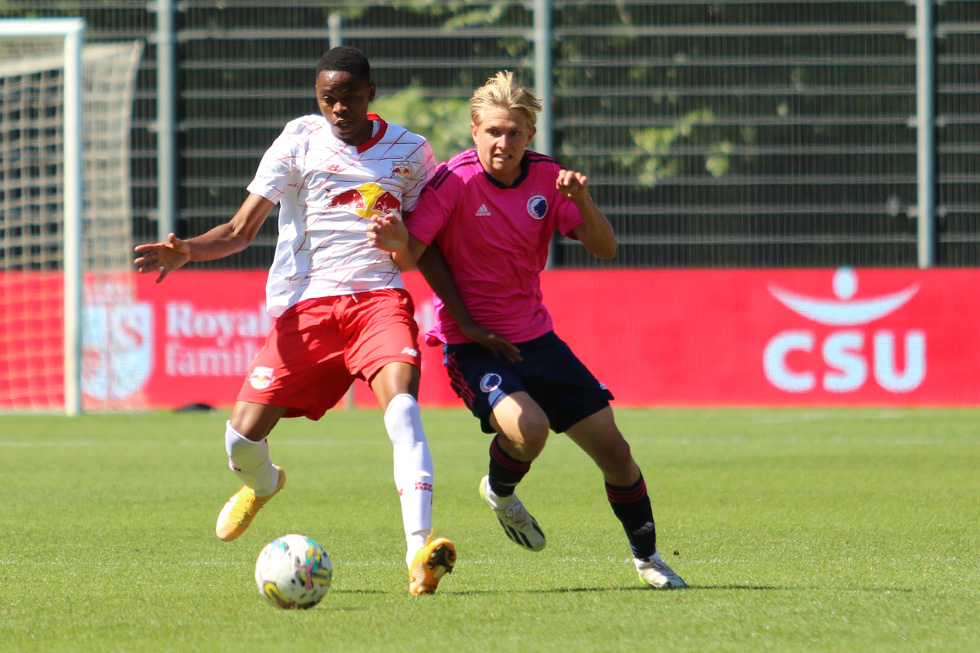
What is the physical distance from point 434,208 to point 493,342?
1.89 ft

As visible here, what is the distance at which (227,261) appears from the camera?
18297mm

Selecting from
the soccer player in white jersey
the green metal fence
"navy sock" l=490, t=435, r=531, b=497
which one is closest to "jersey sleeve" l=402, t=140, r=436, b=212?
the soccer player in white jersey

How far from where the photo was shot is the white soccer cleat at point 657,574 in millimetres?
4996

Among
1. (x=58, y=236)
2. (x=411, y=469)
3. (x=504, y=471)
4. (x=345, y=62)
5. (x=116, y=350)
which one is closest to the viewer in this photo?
(x=411, y=469)

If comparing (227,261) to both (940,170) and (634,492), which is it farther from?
(634,492)

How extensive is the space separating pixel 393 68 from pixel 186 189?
10.4 ft

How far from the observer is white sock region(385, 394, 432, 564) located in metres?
4.80

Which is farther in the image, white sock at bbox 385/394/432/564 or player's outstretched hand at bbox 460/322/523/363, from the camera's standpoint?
player's outstretched hand at bbox 460/322/523/363

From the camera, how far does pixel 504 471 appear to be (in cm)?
564

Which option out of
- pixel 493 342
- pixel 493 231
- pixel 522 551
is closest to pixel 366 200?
pixel 493 231

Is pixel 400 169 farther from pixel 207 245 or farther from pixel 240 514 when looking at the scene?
pixel 240 514

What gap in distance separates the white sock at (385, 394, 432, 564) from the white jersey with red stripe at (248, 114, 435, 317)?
64 centimetres

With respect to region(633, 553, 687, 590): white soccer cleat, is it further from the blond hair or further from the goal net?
the goal net

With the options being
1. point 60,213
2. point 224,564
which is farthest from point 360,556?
point 60,213
